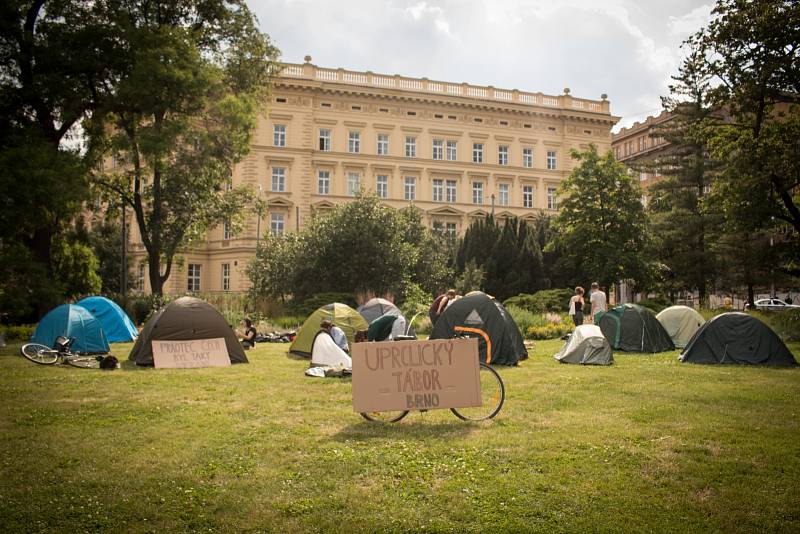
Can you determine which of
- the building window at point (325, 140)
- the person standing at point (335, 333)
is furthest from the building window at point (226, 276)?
the person standing at point (335, 333)

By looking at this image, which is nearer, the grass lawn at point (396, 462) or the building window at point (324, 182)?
the grass lawn at point (396, 462)

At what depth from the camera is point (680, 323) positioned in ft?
59.0

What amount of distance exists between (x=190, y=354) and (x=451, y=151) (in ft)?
149

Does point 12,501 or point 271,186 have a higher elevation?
point 271,186

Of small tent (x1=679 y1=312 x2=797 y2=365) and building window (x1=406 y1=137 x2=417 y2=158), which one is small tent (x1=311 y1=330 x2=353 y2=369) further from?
building window (x1=406 y1=137 x2=417 y2=158)

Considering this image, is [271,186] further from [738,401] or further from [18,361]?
[738,401]

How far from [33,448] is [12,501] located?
1.74 meters

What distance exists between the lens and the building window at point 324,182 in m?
52.7

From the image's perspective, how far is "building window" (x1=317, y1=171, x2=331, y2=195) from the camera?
52688mm

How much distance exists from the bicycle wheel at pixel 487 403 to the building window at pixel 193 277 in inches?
1749

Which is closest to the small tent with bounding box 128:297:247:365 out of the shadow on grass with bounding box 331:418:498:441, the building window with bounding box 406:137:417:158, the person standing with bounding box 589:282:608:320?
the shadow on grass with bounding box 331:418:498:441

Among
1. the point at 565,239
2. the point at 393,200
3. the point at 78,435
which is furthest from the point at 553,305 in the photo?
the point at 393,200

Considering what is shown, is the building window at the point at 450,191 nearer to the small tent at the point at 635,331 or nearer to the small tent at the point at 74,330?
the small tent at the point at 635,331

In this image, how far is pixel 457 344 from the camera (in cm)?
783
